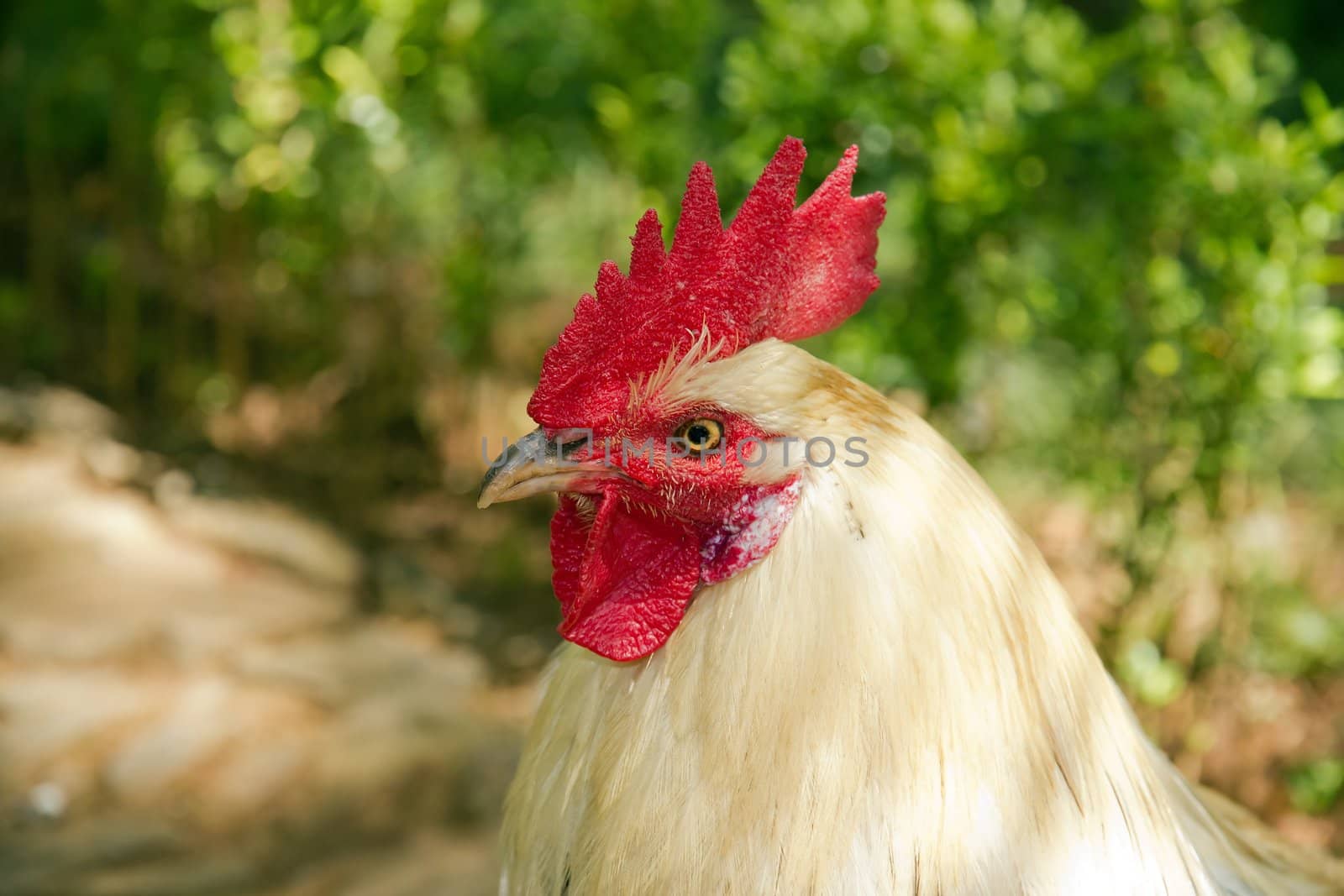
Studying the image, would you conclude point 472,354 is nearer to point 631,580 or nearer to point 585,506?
point 585,506

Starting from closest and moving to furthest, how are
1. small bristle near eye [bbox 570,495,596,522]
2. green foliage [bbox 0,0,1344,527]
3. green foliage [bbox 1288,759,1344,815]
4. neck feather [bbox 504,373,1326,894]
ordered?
1. neck feather [bbox 504,373,1326,894]
2. small bristle near eye [bbox 570,495,596,522]
3. green foliage [bbox 0,0,1344,527]
4. green foliage [bbox 1288,759,1344,815]

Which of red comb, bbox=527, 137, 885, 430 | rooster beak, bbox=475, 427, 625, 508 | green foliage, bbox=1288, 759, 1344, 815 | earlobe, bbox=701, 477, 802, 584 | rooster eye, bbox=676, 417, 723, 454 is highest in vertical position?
red comb, bbox=527, 137, 885, 430

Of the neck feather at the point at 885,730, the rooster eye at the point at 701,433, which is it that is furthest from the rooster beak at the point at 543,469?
the neck feather at the point at 885,730

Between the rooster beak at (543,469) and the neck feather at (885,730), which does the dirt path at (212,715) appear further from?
the rooster beak at (543,469)

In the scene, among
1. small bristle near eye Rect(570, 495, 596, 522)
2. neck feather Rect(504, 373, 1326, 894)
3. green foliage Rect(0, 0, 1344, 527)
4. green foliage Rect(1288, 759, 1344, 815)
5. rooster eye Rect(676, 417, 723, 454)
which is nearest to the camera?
neck feather Rect(504, 373, 1326, 894)

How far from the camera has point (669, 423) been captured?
1679mm

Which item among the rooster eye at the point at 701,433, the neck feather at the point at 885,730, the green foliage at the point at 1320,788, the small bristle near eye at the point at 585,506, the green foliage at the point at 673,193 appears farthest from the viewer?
the green foliage at the point at 1320,788

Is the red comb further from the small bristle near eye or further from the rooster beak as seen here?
the small bristle near eye

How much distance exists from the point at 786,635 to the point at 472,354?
496 centimetres

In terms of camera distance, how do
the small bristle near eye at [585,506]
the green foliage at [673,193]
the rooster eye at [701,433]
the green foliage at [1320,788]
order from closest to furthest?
the rooster eye at [701,433] < the small bristle near eye at [585,506] < the green foliage at [673,193] < the green foliage at [1320,788]

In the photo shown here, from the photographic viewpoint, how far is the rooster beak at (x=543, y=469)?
1.67m

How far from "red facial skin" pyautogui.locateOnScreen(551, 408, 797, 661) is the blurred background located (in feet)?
7.08

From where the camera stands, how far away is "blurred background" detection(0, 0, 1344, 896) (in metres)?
3.69

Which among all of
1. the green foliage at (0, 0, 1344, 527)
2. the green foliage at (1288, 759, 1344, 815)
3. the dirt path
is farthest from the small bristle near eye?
the green foliage at (1288, 759, 1344, 815)
